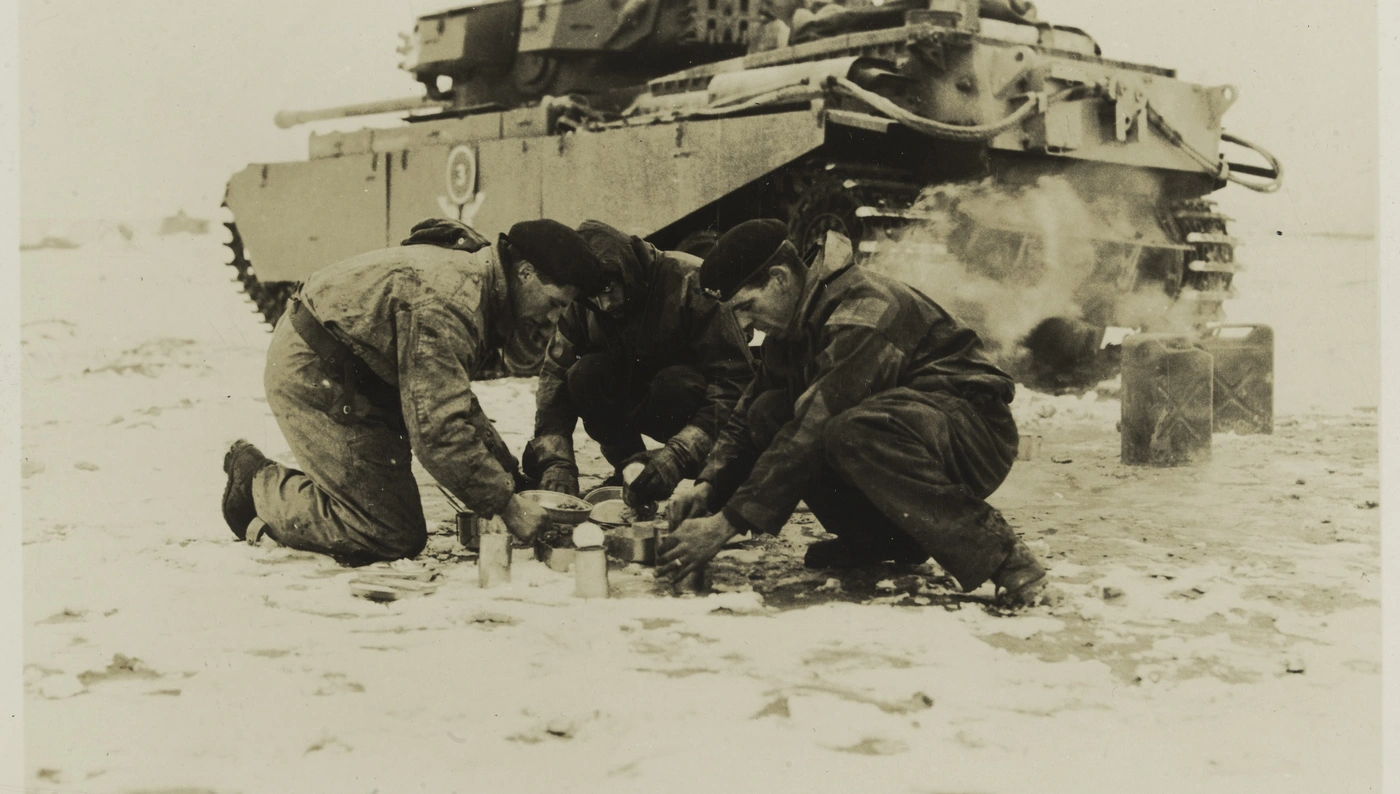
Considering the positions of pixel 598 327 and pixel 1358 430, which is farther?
pixel 1358 430

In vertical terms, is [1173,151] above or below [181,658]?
above

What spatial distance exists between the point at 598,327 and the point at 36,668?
2720mm

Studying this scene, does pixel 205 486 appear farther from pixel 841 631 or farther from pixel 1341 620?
pixel 1341 620

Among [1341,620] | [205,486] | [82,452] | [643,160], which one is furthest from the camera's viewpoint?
[643,160]

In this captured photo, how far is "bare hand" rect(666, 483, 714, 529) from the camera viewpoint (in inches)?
197

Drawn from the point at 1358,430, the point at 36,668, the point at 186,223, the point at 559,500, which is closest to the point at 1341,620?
the point at 559,500

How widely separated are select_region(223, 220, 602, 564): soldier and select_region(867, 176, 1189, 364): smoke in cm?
437

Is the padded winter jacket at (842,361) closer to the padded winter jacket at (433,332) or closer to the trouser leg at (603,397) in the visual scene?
the padded winter jacket at (433,332)

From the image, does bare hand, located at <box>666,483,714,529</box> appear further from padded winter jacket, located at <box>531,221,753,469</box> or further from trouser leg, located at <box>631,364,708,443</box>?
trouser leg, located at <box>631,364,708,443</box>

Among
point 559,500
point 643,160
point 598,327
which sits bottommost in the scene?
point 559,500

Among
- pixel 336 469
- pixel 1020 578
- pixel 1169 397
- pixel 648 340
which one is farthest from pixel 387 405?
pixel 1169 397

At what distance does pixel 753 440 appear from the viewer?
16.8 ft

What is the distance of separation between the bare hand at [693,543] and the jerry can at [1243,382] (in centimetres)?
487

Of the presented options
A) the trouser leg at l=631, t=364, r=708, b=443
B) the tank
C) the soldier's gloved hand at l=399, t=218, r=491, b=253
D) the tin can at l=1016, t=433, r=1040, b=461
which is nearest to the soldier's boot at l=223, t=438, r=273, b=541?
the soldier's gloved hand at l=399, t=218, r=491, b=253
